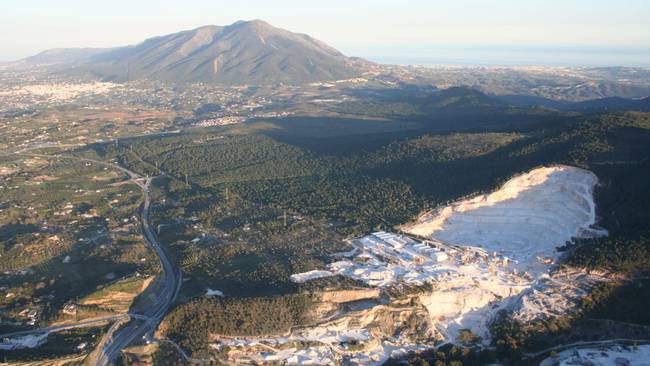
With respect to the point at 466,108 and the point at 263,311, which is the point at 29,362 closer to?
the point at 263,311

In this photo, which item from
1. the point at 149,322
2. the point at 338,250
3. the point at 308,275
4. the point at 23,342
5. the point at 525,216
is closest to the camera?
the point at 23,342

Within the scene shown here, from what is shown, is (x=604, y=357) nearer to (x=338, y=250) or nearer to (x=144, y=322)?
(x=338, y=250)

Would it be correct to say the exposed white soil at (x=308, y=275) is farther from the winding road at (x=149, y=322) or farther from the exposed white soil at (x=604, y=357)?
the exposed white soil at (x=604, y=357)

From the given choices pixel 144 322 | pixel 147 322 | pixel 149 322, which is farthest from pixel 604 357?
pixel 144 322

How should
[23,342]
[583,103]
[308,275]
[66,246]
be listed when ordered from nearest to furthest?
[23,342] → [308,275] → [66,246] → [583,103]

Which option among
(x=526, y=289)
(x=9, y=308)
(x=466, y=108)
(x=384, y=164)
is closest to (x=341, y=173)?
(x=384, y=164)
